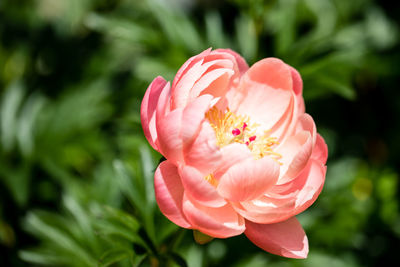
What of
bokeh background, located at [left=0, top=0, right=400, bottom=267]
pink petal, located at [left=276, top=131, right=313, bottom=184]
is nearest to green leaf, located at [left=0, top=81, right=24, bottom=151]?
bokeh background, located at [left=0, top=0, right=400, bottom=267]

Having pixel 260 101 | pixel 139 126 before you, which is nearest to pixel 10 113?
pixel 139 126

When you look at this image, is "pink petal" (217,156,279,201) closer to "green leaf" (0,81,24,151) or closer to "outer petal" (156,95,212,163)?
"outer petal" (156,95,212,163)

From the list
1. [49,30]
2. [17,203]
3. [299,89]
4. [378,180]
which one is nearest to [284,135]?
[299,89]

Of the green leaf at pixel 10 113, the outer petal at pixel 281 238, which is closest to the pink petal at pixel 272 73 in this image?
the outer petal at pixel 281 238

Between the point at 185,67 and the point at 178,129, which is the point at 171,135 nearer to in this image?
the point at 178,129

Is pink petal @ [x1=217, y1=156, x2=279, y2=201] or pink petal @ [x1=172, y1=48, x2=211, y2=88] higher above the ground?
pink petal @ [x1=172, y1=48, x2=211, y2=88]

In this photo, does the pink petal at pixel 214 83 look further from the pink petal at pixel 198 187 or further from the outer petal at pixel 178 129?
the pink petal at pixel 198 187

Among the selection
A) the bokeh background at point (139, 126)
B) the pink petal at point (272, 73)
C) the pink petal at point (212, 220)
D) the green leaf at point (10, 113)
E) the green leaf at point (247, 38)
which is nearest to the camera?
the pink petal at point (212, 220)
